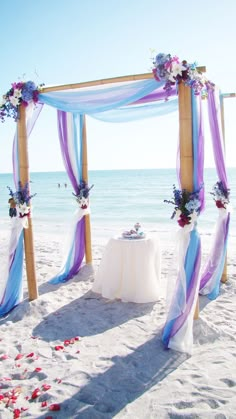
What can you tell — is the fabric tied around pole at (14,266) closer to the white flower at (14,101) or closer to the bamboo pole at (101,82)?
the white flower at (14,101)

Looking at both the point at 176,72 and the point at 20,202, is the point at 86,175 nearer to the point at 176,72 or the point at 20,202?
the point at 20,202

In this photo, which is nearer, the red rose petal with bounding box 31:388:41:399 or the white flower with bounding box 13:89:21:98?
the red rose petal with bounding box 31:388:41:399

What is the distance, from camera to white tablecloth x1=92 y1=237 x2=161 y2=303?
457cm

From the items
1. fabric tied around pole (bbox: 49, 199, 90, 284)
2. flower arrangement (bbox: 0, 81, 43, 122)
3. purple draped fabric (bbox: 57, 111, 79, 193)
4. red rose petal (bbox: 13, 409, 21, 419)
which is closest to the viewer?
red rose petal (bbox: 13, 409, 21, 419)

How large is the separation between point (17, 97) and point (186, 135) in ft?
7.05

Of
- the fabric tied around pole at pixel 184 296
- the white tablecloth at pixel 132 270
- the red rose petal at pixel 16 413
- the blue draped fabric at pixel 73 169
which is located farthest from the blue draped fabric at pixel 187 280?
the blue draped fabric at pixel 73 169

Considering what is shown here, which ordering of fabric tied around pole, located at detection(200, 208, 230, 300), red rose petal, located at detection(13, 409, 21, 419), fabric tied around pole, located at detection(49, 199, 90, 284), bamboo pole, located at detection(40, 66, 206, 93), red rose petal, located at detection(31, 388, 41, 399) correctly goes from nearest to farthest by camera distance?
red rose petal, located at detection(13, 409, 21, 419)
red rose petal, located at detection(31, 388, 41, 399)
bamboo pole, located at detection(40, 66, 206, 93)
fabric tied around pole, located at detection(200, 208, 230, 300)
fabric tied around pole, located at detection(49, 199, 90, 284)

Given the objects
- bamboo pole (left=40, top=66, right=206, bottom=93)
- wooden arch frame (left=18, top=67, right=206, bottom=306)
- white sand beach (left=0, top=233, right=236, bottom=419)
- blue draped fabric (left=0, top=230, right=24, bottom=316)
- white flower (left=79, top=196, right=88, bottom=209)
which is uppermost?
bamboo pole (left=40, top=66, right=206, bottom=93)

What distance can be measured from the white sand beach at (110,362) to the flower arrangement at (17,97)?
2347mm

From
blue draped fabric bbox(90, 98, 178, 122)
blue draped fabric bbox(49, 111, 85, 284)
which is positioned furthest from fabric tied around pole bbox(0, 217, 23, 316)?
blue draped fabric bbox(90, 98, 178, 122)

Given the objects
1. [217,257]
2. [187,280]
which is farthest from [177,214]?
[217,257]

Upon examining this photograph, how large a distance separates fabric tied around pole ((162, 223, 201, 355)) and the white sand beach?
112 mm

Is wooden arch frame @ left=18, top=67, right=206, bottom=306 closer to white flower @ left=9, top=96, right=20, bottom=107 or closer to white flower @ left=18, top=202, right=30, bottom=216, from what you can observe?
white flower @ left=9, top=96, right=20, bottom=107

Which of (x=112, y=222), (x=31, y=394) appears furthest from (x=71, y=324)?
(x=112, y=222)
